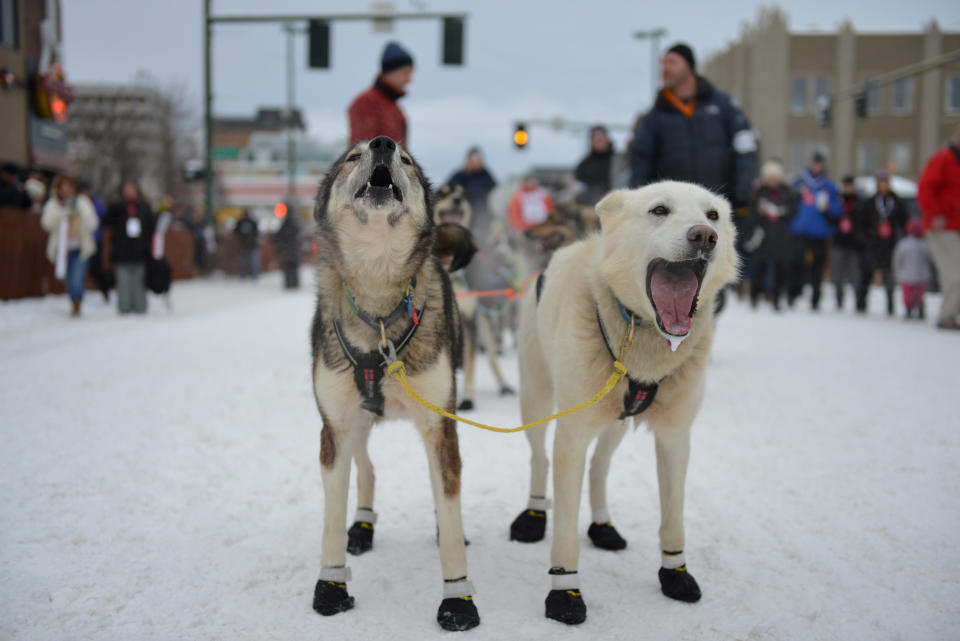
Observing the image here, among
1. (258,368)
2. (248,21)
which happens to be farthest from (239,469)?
(248,21)

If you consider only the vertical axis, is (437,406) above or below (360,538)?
above

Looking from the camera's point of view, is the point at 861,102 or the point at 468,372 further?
the point at 861,102

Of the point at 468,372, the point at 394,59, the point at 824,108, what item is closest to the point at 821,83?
the point at 824,108

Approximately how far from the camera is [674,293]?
2543 millimetres

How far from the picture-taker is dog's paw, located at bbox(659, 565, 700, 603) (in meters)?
2.73

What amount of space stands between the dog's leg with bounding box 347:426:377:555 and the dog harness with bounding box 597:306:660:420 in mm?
1155

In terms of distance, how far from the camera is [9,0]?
1706 cm

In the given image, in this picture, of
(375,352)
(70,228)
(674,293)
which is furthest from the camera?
(70,228)

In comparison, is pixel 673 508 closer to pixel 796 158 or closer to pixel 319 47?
pixel 319 47

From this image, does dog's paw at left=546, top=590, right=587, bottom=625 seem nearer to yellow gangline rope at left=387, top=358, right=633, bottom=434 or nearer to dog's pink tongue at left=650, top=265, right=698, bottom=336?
yellow gangline rope at left=387, top=358, right=633, bottom=434

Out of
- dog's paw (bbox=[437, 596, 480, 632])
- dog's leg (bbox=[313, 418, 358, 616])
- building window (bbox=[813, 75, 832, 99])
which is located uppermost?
building window (bbox=[813, 75, 832, 99])

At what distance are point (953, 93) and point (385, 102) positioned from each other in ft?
128

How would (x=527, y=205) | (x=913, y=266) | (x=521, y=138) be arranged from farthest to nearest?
(x=521, y=138) < (x=913, y=266) < (x=527, y=205)

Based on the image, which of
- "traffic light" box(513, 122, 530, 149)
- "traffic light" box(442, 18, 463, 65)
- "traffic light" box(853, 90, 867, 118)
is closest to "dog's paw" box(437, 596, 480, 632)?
"traffic light" box(442, 18, 463, 65)
